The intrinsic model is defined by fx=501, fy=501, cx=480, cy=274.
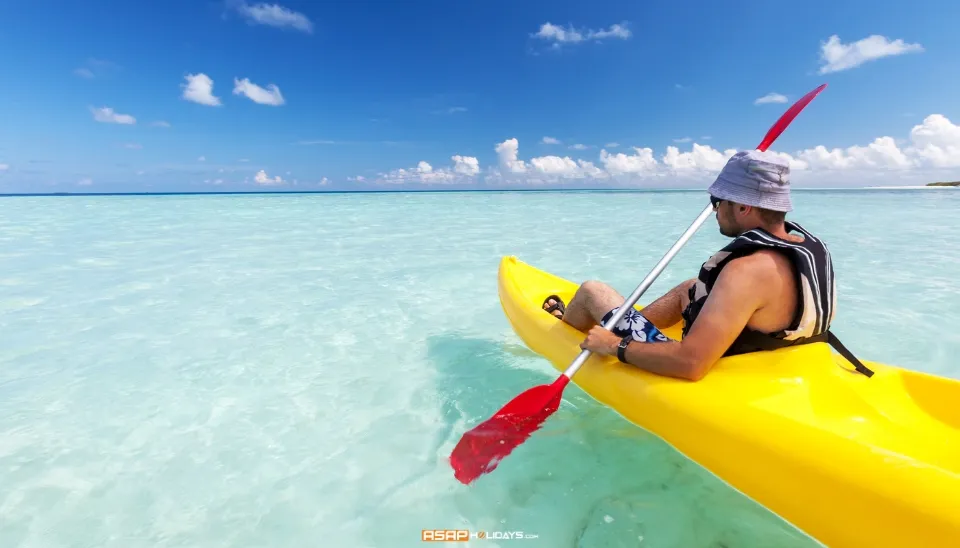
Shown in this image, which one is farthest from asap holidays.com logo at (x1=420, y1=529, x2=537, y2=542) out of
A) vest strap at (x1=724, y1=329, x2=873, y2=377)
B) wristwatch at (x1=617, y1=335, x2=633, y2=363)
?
vest strap at (x1=724, y1=329, x2=873, y2=377)

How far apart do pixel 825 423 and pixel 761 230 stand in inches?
27.3

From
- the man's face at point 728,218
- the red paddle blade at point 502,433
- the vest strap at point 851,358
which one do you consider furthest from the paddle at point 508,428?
the vest strap at point 851,358

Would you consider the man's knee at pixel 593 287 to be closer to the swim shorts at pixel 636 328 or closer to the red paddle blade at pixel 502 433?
the swim shorts at pixel 636 328

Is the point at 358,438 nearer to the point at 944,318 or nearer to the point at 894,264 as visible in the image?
the point at 944,318

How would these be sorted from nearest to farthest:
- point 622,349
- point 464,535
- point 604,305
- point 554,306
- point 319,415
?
point 464,535 < point 622,349 < point 604,305 < point 319,415 < point 554,306

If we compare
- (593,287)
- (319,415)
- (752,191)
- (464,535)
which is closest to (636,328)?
(593,287)

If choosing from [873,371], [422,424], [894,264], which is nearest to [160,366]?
[422,424]

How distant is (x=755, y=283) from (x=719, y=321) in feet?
0.58

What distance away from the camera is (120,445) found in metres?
2.72

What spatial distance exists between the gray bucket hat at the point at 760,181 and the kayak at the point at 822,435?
1.87 feet

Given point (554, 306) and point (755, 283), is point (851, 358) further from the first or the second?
point (554, 306)

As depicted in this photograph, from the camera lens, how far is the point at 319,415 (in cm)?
304

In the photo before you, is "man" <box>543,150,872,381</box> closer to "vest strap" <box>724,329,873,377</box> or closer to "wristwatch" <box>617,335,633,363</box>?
"vest strap" <box>724,329,873,377</box>

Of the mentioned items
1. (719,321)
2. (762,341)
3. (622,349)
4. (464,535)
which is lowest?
(464,535)
